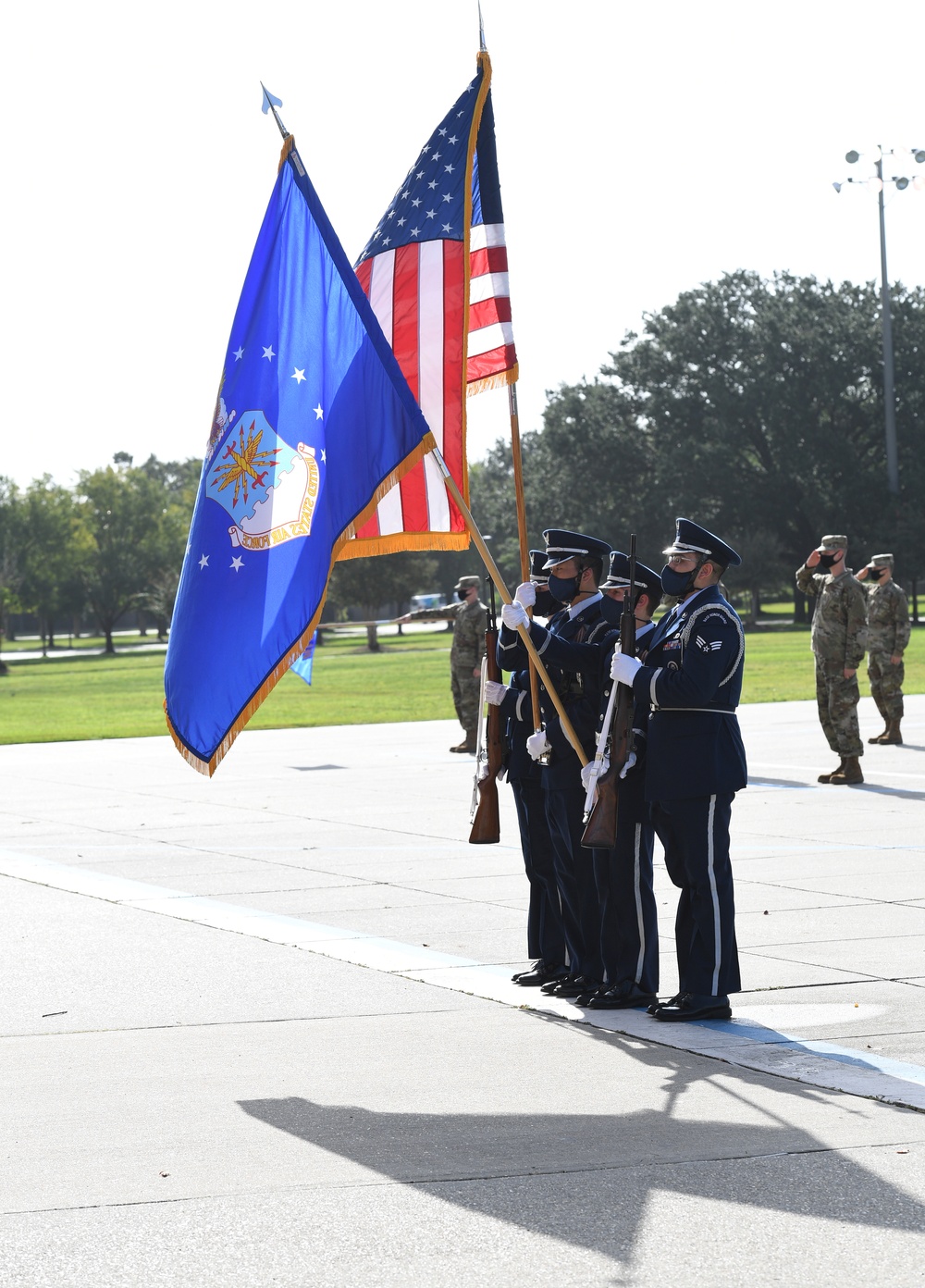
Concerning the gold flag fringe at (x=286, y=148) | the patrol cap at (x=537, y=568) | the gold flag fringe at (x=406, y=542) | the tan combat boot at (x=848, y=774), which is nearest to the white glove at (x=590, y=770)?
the patrol cap at (x=537, y=568)

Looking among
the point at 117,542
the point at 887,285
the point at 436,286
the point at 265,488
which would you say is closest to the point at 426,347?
the point at 436,286

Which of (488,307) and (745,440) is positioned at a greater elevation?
(745,440)

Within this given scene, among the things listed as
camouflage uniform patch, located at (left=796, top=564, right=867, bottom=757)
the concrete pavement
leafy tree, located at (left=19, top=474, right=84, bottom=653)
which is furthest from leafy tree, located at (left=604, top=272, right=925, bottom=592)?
the concrete pavement

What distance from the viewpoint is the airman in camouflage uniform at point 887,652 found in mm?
19125

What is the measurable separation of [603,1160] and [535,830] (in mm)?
2757

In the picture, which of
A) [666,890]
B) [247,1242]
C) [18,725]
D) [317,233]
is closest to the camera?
[247,1242]

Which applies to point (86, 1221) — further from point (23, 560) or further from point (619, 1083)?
point (23, 560)

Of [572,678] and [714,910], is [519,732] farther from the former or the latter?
[714,910]

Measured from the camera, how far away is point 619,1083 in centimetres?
589

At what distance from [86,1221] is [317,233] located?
172 inches

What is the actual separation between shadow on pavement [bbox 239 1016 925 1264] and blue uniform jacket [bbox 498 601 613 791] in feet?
5.71

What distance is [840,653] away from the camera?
15625mm

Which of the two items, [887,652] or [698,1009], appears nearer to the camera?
[698,1009]

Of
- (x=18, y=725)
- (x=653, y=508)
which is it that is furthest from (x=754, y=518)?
(x=18, y=725)
